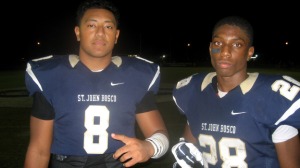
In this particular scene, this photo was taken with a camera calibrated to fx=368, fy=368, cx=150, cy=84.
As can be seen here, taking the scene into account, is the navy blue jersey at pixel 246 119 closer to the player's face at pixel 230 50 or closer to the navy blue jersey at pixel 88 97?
the player's face at pixel 230 50

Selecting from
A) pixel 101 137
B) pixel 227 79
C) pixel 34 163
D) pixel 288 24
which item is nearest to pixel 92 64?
pixel 101 137

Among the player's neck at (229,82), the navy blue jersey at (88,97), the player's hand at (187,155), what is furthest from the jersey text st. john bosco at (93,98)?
the player's neck at (229,82)

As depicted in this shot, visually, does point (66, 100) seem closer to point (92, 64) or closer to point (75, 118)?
point (75, 118)

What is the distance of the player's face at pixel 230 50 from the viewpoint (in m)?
2.74

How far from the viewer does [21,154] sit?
19.8 feet

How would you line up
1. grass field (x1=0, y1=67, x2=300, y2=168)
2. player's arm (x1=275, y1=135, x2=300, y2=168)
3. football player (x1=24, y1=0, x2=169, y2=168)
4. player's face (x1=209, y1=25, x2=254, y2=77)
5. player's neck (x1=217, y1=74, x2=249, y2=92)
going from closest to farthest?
player's arm (x1=275, y1=135, x2=300, y2=168), football player (x1=24, y1=0, x2=169, y2=168), player's face (x1=209, y1=25, x2=254, y2=77), player's neck (x1=217, y1=74, x2=249, y2=92), grass field (x1=0, y1=67, x2=300, y2=168)

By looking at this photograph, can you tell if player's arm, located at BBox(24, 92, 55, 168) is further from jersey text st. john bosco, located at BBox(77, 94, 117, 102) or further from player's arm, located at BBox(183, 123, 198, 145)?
player's arm, located at BBox(183, 123, 198, 145)

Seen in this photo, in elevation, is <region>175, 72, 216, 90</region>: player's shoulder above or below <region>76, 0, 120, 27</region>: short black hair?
below

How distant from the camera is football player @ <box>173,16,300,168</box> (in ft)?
8.45

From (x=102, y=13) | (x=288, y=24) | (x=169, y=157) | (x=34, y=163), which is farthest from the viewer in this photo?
(x=288, y=24)

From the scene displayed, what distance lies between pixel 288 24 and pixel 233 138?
69.9 metres

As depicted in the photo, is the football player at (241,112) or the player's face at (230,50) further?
the player's face at (230,50)

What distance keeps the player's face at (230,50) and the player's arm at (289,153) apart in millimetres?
636

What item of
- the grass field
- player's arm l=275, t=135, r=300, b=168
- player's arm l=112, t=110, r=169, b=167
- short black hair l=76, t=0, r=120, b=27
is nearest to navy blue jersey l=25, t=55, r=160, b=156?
player's arm l=112, t=110, r=169, b=167
